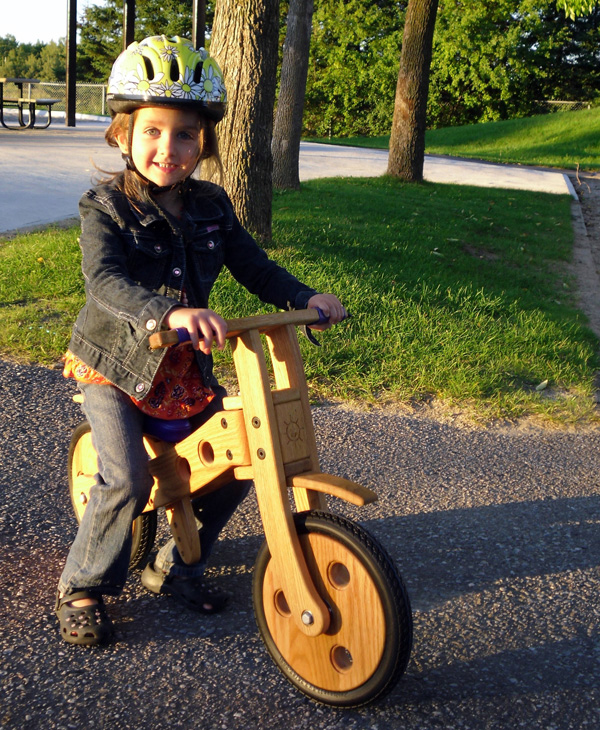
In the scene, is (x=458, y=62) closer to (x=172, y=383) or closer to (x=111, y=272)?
(x=172, y=383)

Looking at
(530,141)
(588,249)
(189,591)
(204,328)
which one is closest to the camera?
(204,328)

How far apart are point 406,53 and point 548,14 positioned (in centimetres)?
3124

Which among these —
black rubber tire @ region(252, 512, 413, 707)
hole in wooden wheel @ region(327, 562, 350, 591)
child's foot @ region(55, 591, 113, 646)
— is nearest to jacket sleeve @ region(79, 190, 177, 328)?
black rubber tire @ region(252, 512, 413, 707)

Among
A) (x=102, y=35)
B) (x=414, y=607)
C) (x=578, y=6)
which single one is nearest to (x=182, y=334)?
(x=414, y=607)

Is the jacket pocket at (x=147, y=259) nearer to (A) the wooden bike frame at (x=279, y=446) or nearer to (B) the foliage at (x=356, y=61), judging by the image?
(A) the wooden bike frame at (x=279, y=446)

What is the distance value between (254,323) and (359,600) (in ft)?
2.57

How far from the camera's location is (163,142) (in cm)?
250

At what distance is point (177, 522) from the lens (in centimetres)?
274

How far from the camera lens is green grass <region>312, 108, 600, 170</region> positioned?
79.0 feet

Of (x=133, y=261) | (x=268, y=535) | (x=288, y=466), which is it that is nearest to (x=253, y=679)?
(x=268, y=535)

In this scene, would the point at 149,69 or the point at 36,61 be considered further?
the point at 36,61

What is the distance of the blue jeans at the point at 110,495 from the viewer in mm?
2477

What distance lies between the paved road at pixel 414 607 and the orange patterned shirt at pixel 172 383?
27.7 inches

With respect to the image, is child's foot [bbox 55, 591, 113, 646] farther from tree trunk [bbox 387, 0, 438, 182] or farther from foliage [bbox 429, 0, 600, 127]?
foliage [bbox 429, 0, 600, 127]
